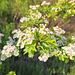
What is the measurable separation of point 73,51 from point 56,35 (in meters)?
0.46

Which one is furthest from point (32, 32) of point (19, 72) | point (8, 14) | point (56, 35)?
point (8, 14)

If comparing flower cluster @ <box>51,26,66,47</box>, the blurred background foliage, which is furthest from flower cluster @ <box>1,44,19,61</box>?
flower cluster @ <box>51,26,66,47</box>

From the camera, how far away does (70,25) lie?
12.0 ft

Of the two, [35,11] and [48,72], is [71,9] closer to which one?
[35,11]

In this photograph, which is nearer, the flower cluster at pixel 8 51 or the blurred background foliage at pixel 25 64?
the flower cluster at pixel 8 51

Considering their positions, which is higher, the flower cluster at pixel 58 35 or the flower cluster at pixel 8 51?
the flower cluster at pixel 58 35

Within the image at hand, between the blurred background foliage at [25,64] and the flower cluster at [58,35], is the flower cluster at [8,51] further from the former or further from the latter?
the flower cluster at [58,35]

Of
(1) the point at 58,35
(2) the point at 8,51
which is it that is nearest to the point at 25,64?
(2) the point at 8,51

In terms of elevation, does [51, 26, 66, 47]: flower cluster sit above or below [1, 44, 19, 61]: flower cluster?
above

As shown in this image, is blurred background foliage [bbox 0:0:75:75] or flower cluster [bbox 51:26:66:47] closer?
flower cluster [bbox 51:26:66:47]

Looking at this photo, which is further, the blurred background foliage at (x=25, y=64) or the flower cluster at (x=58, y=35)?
the blurred background foliage at (x=25, y=64)

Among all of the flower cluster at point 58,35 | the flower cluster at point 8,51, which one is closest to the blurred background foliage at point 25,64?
the flower cluster at point 8,51

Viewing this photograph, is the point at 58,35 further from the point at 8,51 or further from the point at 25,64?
the point at 25,64

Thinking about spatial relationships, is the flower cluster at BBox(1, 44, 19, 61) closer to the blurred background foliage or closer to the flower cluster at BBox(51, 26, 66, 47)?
the blurred background foliage
